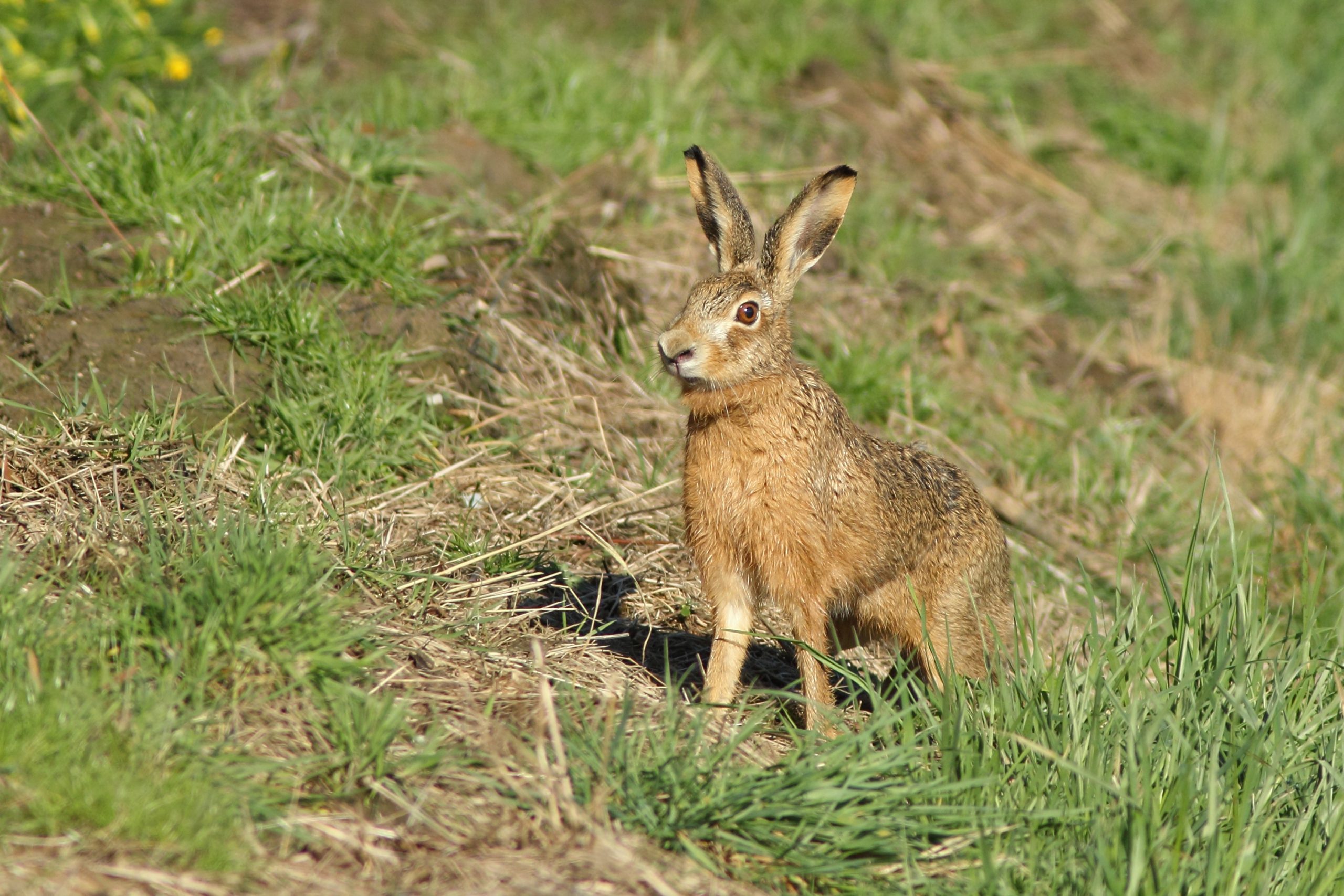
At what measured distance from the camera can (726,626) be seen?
14.9ft

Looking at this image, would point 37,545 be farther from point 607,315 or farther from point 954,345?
point 954,345

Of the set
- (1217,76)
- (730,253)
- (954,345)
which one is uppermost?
(1217,76)

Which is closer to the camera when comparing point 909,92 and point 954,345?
point 954,345

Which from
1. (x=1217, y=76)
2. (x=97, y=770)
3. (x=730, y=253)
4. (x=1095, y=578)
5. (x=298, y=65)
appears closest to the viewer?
(x=97, y=770)

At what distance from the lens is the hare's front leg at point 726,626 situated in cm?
448

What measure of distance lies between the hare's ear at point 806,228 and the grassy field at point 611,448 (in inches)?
46.6

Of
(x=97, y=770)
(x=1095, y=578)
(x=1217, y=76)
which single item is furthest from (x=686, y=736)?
(x=1217, y=76)

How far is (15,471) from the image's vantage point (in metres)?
4.35

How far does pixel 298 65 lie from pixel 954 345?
13.5 ft

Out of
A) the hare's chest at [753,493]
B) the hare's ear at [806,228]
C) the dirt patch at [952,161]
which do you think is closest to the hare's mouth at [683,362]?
the hare's chest at [753,493]

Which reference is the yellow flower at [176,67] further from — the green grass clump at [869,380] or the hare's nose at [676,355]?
the hare's nose at [676,355]

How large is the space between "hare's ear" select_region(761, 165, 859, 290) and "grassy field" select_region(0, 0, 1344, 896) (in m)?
1.18

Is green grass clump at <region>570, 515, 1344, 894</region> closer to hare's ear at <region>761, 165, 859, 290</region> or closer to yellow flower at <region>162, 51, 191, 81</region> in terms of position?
hare's ear at <region>761, 165, 859, 290</region>

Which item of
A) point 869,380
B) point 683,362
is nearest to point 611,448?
point 869,380
